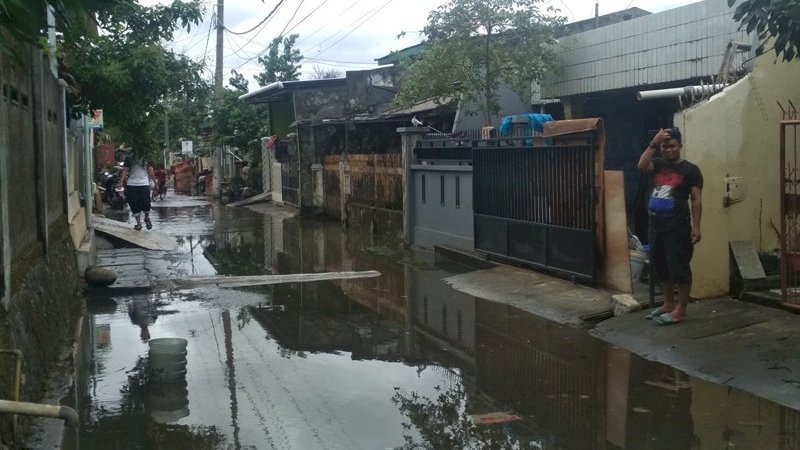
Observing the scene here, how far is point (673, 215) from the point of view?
7414 millimetres

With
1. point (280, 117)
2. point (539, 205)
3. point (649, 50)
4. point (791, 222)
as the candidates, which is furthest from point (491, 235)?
point (280, 117)

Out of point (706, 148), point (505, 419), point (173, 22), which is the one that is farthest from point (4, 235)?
point (173, 22)

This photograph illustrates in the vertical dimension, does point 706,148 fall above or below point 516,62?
below

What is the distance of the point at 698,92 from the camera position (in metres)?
8.73

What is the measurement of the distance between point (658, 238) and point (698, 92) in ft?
6.84

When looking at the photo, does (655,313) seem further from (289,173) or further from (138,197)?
(289,173)

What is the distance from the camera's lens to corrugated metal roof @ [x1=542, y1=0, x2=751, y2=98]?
475 inches

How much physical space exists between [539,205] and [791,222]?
3.66 metres

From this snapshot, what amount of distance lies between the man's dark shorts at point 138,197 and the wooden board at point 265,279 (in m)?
6.00

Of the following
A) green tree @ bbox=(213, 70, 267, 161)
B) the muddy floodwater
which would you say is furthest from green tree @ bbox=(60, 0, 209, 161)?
green tree @ bbox=(213, 70, 267, 161)

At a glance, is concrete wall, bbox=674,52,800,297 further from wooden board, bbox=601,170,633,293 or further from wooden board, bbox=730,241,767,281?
wooden board, bbox=601,170,633,293

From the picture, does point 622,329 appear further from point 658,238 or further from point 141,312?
point 141,312

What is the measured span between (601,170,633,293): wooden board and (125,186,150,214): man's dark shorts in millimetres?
11384

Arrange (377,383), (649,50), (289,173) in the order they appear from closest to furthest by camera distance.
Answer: (377,383) < (649,50) < (289,173)
